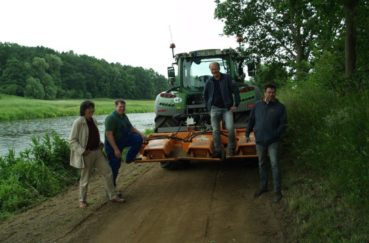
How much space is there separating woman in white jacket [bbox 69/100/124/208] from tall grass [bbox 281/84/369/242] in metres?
2.95

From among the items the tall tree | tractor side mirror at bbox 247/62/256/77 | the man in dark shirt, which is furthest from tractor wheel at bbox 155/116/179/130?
the tall tree

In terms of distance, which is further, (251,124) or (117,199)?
(117,199)

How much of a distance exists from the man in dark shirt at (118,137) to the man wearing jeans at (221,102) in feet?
4.47

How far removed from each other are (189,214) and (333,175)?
2020 mm

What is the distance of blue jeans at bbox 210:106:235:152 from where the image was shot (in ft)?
22.3

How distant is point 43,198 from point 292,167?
16.0 ft

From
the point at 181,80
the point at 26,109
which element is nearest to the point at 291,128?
the point at 181,80

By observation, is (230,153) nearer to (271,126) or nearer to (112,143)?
(271,126)

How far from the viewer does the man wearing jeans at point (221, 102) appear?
22.4 ft

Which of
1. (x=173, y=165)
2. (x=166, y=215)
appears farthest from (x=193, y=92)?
(x=166, y=215)

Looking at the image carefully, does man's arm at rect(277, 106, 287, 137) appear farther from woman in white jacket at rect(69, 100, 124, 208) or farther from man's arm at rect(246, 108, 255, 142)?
woman in white jacket at rect(69, 100, 124, 208)

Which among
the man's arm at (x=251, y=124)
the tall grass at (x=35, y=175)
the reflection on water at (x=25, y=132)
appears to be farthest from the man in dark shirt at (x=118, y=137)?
the reflection on water at (x=25, y=132)

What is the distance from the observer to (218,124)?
6914 mm

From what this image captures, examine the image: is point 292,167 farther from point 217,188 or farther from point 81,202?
point 81,202
